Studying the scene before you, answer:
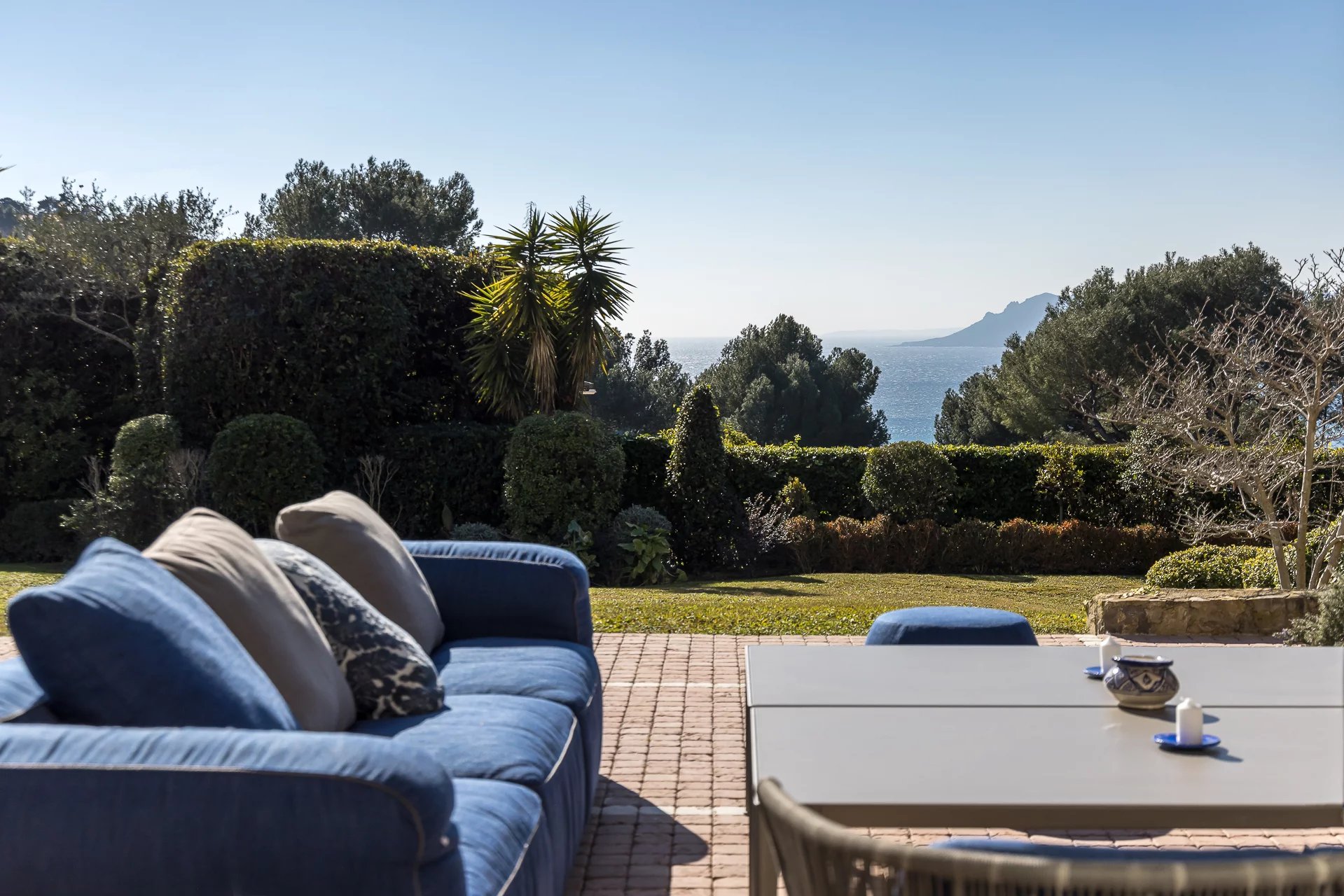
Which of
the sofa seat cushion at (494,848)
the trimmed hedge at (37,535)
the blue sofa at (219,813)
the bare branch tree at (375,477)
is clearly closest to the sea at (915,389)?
the bare branch tree at (375,477)

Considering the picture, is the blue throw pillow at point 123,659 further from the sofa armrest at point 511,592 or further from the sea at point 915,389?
the sea at point 915,389

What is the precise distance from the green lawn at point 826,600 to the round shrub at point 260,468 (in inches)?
145

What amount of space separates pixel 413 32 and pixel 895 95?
5.69m

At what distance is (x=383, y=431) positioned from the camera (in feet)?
38.7

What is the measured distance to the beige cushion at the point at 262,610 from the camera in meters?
2.46

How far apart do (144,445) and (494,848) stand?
33.4 feet

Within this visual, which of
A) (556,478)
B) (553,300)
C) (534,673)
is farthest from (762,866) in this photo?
(553,300)

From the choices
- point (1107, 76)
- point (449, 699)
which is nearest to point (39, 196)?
point (1107, 76)

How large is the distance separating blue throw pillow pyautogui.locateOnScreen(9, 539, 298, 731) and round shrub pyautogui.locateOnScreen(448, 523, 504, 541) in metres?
8.20

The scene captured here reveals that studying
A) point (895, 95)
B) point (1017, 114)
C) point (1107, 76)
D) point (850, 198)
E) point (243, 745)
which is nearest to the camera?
point (243, 745)

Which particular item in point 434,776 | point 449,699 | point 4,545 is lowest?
point 4,545

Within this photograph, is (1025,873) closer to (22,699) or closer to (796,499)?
(22,699)

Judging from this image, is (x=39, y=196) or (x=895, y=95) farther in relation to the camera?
(x=39, y=196)

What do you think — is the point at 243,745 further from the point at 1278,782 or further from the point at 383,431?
the point at 383,431
